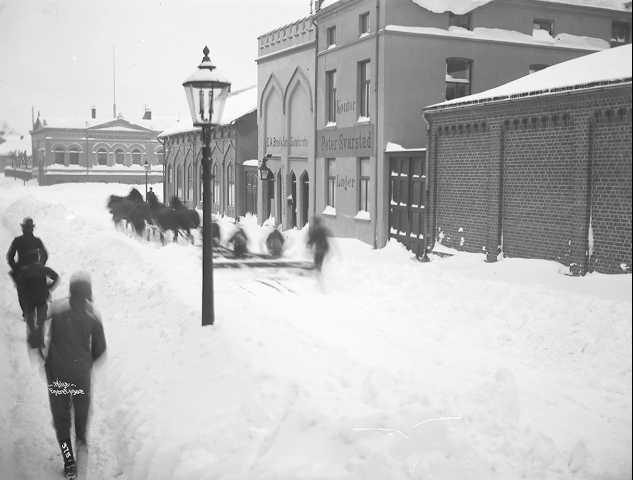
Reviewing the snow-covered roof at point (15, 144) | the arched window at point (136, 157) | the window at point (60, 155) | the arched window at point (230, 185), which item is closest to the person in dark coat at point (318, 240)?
the arched window at point (230, 185)

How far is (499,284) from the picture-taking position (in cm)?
334

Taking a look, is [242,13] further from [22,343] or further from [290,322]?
[22,343]

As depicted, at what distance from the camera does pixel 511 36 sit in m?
3.89

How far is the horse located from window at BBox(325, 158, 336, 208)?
164cm

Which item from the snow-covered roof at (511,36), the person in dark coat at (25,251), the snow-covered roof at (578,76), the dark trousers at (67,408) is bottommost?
the dark trousers at (67,408)

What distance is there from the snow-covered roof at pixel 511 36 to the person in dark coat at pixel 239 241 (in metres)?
2.15

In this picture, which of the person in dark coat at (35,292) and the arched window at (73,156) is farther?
the person in dark coat at (35,292)

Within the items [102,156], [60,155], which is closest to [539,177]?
[102,156]

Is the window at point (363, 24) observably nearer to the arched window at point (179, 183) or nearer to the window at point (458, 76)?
the window at point (458, 76)

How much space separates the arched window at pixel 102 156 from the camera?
203 inches

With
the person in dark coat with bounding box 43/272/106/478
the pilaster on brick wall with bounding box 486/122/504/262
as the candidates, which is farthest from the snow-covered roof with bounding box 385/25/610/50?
the person in dark coat with bounding box 43/272/106/478

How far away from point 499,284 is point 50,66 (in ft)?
13.5

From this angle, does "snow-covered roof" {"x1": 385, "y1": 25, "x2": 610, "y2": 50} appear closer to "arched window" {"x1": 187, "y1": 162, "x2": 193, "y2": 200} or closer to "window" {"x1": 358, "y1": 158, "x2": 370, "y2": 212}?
"window" {"x1": 358, "y1": 158, "x2": 370, "y2": 212}

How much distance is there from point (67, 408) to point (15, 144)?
2.20m
